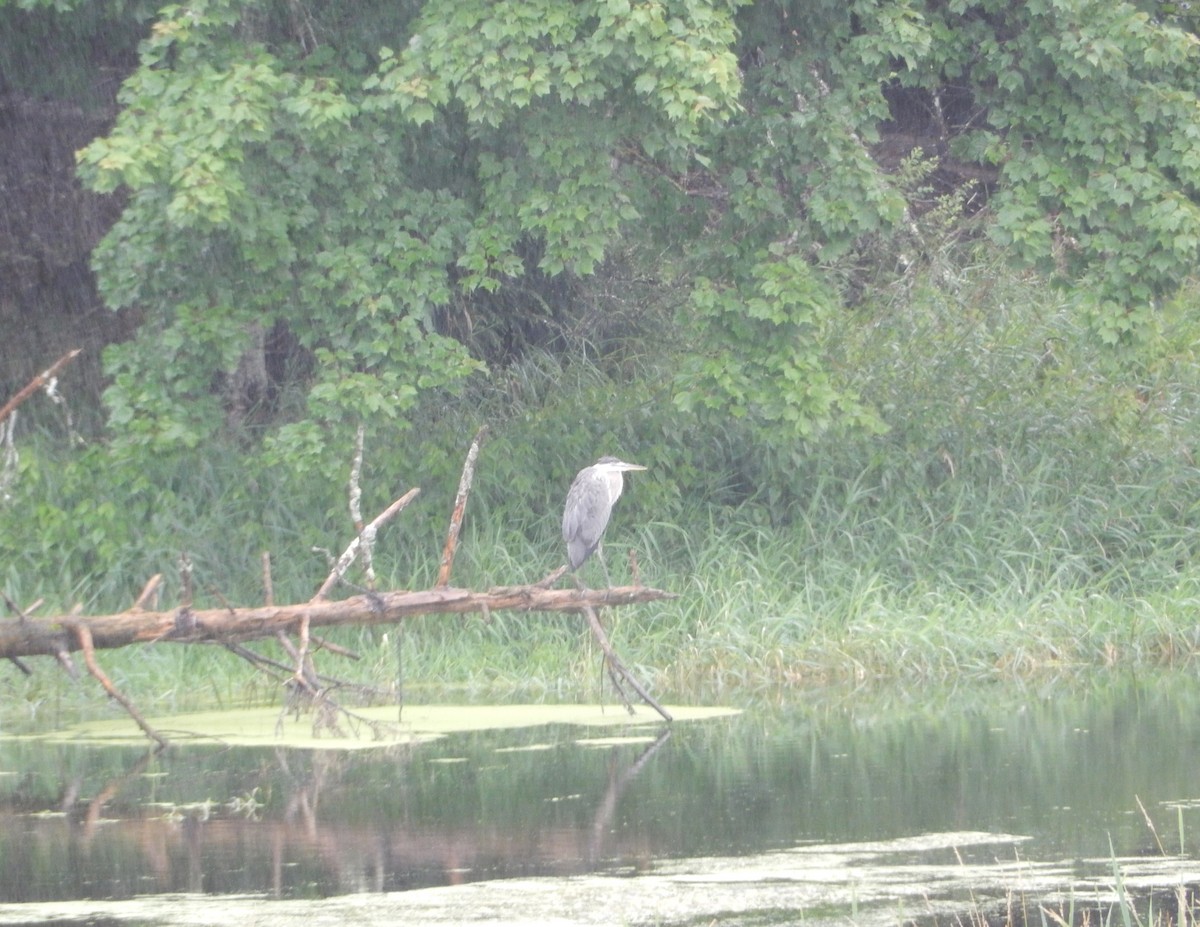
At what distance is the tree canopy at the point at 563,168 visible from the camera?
9477mm

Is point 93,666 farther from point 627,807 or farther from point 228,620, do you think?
point 627,807

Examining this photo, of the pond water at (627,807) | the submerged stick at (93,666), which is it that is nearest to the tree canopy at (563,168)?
the pond water at (627,807)

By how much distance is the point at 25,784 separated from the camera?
7.76 metres

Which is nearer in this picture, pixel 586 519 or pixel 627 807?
pixel 627 807

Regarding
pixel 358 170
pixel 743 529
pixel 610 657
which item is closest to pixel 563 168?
pixel 358 170

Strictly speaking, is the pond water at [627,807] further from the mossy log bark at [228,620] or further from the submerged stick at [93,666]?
the mossy log bark at [228,620]

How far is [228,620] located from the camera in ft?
24.2

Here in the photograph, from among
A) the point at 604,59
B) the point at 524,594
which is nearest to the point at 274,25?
the point at 604,59

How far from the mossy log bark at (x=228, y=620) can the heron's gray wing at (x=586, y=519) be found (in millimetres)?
2641

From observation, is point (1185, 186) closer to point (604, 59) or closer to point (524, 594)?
point (604, 59)

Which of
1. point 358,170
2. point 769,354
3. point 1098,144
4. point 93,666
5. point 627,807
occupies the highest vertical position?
point 358,170

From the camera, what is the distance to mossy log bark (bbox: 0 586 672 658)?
7.29 m

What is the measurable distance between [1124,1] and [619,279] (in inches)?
221

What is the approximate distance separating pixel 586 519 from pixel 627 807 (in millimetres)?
3240
